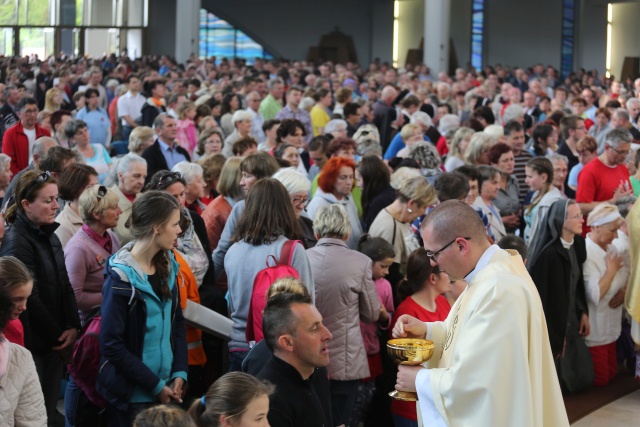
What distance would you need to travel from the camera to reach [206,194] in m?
7.85

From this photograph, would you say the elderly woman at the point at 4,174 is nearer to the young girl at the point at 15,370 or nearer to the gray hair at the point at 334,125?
the young girl at the point at 15,370

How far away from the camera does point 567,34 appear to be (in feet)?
113

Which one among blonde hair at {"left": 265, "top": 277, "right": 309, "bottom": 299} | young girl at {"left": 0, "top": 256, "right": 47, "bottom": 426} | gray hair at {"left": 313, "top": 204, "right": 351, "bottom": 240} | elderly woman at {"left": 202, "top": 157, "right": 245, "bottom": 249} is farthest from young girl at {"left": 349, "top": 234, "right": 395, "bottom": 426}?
young girl at {"left": 0, "top": 256, "right": 47, "bottom": 426}

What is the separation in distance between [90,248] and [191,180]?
139 cm

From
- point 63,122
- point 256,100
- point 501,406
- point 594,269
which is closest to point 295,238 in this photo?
point 501,406

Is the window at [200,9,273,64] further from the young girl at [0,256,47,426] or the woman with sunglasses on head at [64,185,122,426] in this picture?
the young girl at [0,256,47,426]

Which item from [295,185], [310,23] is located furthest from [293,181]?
[310,23]

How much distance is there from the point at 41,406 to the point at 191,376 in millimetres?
1501

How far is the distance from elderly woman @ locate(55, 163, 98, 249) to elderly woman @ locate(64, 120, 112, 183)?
2509 millimetres

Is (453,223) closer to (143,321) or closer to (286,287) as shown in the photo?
(286,287)

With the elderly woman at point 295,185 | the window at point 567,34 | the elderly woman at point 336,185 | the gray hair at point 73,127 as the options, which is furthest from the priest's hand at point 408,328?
the window at point 567,34

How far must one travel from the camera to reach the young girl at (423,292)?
5.93 metres

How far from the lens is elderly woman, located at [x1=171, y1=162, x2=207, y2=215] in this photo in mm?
6816

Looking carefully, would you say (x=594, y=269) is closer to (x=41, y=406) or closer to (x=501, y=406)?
(x=501, y=406)
